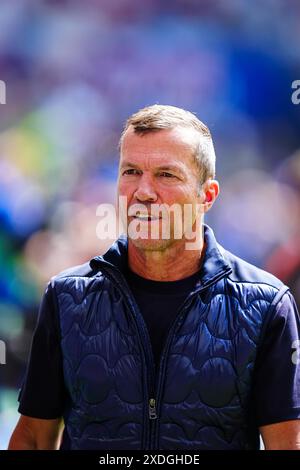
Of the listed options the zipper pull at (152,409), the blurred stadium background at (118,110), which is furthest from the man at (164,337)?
the blurred stadium background at (118,110)

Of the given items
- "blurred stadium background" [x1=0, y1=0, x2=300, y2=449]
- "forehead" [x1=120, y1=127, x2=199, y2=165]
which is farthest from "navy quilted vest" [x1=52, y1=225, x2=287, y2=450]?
"blurred stadium background" [x1=0, y1=0, x2=300, y2=449]

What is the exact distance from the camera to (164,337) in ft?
3.84

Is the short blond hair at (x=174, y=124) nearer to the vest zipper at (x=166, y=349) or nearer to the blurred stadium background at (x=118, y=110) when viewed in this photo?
the vest zipper at (x=166, y=349)

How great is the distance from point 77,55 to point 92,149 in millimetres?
365

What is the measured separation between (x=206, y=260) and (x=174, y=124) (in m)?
0.28

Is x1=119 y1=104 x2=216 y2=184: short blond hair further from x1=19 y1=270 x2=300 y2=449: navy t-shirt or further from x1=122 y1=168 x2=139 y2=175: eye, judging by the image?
x1=19 y1=270 x2=300 y2=449: navy t-shirt

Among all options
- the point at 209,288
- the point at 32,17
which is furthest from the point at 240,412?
the point at 32,17

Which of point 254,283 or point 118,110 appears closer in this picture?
point 254,283

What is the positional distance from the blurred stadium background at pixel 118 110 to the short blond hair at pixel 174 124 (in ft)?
2.92

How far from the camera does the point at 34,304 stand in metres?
2.18

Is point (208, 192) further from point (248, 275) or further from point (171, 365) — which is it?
point (171, 365)

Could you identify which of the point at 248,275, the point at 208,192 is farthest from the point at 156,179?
the point at 248,275

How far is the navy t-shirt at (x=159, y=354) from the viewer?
1.12 meters
